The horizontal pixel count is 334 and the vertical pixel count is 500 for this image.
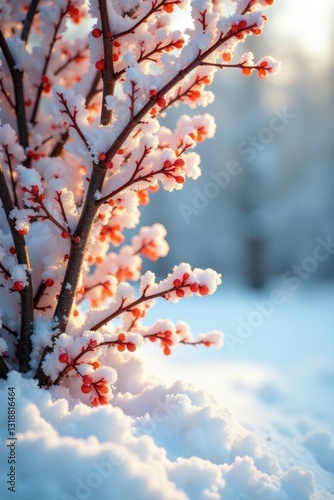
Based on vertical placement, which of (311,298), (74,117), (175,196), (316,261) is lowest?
(74,117)

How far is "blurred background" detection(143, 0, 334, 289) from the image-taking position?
10039 mm

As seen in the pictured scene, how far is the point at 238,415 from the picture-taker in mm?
3062

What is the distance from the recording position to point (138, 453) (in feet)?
5.34

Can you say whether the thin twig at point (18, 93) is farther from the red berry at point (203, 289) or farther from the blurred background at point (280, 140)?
the blurred background at point (280, 140)

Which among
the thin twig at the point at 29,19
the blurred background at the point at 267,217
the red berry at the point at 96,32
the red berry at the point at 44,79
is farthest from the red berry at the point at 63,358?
the blurred background at the point at 267,217

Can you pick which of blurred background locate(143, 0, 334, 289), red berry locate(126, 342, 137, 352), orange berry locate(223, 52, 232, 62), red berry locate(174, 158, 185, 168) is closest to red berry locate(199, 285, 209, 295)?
red berry locate(126, 342, 137, 352)

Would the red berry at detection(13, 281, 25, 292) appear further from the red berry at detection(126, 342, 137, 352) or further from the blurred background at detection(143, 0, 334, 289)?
the blurred background at detection(143, 0, 334, 289)

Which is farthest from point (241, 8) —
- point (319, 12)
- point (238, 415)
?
point (319, 12)

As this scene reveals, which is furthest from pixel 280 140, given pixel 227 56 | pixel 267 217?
pixel 227 56

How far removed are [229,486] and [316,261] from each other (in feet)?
38.0

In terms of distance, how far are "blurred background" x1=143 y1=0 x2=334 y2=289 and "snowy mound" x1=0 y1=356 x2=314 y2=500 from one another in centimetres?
878

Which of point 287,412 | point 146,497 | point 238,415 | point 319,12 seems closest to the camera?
point 146,497

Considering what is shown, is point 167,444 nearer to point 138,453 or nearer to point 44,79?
point 138,453

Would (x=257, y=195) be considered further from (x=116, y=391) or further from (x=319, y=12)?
(x=116, y=391)
